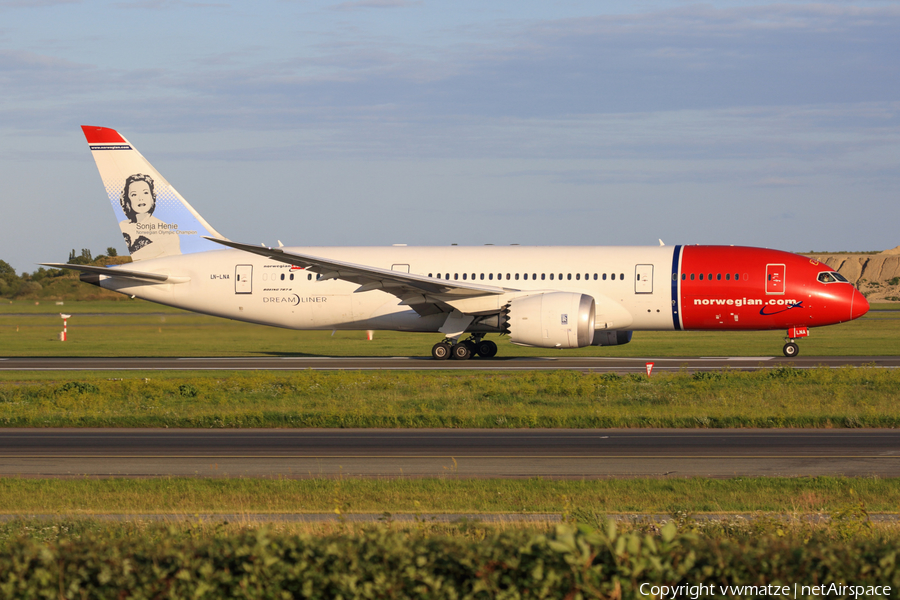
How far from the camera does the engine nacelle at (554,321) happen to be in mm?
34312

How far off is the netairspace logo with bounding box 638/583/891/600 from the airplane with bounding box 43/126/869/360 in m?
28.5

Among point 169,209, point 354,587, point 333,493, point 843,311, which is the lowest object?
point 333,493

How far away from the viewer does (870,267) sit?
184375 millimetres

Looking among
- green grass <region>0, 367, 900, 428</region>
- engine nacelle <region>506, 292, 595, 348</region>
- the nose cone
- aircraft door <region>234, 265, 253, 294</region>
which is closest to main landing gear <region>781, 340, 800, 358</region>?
the nose cone

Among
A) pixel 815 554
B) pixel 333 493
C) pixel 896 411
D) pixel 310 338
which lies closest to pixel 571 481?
pixel 333 493

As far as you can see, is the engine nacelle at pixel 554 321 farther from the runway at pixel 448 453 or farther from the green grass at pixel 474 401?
the runway at pixel 448 453

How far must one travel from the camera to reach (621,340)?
38.6 meters

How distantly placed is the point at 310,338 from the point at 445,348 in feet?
28.1

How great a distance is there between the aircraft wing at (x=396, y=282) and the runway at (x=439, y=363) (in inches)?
97.5

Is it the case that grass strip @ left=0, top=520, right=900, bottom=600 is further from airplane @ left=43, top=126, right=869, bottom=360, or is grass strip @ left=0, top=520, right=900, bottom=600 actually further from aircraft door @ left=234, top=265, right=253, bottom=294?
aircraft door @ left=234, top=265, right=253, bottom=294

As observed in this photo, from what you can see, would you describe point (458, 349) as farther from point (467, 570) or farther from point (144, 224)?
point (467, 570)

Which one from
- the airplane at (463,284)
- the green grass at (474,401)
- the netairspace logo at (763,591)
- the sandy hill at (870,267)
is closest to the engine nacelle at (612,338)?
the airplane at (463,284)

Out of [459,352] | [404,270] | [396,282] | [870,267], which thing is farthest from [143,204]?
[870,267]

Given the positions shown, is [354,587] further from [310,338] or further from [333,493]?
[310,338]
